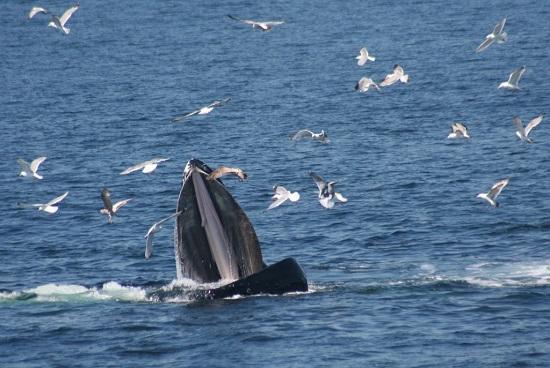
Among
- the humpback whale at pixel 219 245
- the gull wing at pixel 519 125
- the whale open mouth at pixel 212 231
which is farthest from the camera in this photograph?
the gull wing at pixel 519 125

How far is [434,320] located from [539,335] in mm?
3901

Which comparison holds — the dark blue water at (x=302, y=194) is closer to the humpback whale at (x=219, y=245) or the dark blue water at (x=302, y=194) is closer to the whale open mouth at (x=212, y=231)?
the humpback whale at (x=219, y=245)

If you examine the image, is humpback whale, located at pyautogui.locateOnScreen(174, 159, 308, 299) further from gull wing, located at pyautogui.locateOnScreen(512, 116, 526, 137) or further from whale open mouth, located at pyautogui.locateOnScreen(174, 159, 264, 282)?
gull wing, located at pyautogui.locateOnScreen(512, 116, 526, 137)

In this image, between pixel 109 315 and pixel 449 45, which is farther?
pixel 449 45

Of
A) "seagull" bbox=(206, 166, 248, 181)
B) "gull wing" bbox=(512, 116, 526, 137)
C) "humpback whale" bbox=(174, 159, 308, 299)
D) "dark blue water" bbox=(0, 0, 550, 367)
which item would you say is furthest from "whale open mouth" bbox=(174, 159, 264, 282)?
"gull wing" bbox=(512, 116, 526, 137)

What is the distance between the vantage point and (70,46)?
522ft

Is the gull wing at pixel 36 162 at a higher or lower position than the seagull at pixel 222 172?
higher

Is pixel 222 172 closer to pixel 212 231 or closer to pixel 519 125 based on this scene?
pixel 212 231

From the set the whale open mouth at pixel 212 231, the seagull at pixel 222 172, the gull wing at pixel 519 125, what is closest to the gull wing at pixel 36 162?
the whale open mouth at pixel 212 231

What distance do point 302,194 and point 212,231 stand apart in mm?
25037

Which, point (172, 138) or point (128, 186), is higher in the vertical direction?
point (172, 138)

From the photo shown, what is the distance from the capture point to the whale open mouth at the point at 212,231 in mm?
51406

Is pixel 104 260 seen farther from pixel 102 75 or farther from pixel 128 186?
pixel 102 75

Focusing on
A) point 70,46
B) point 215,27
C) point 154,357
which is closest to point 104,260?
point 154,357
